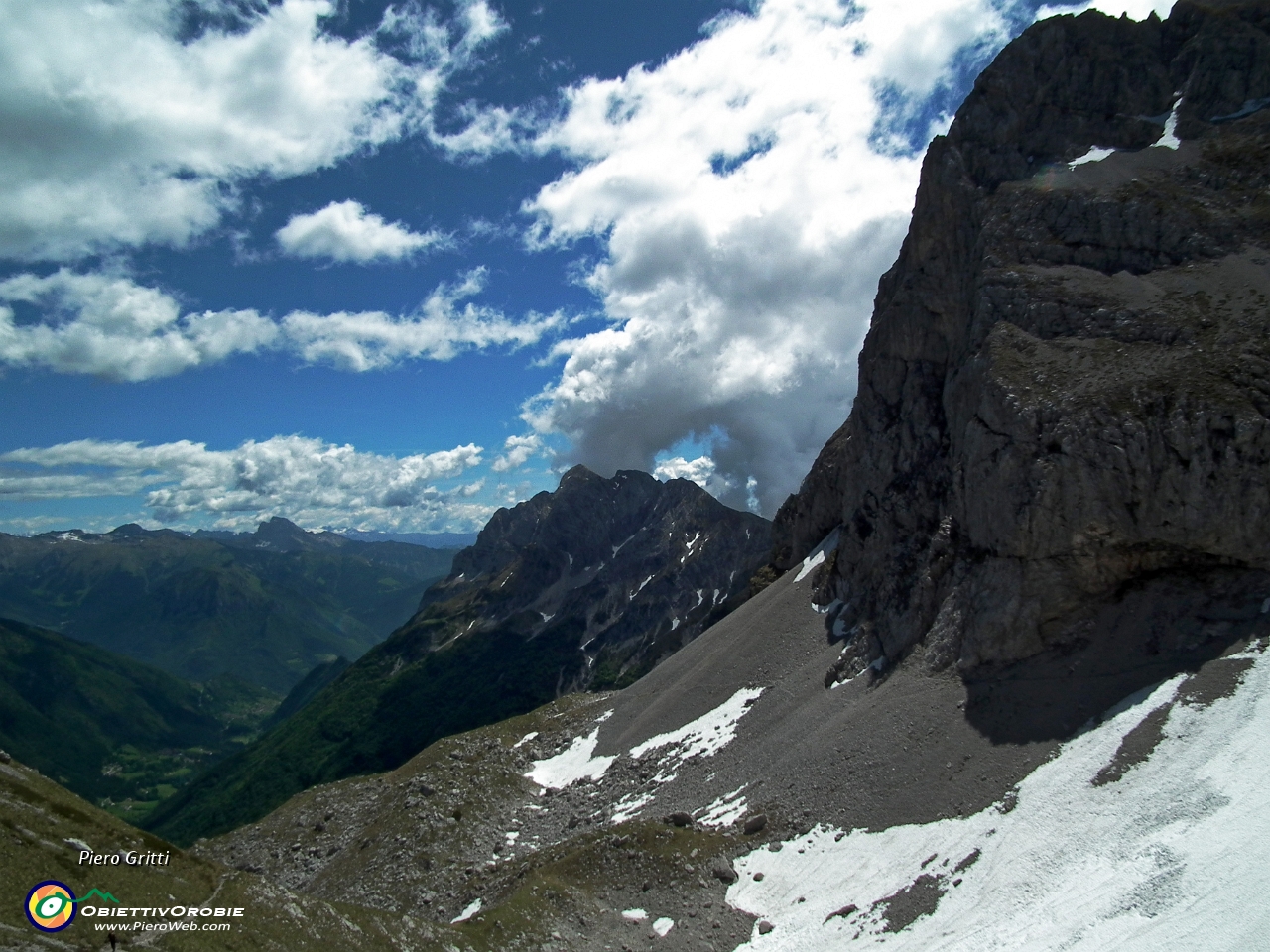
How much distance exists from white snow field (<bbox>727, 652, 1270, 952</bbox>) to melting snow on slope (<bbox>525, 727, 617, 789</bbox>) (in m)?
30.4

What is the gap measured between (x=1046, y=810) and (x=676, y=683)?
4775 cm

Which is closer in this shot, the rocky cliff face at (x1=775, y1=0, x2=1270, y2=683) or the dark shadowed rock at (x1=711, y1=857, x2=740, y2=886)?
the dark shadowed rock at (x1=711, y1=857, x2=740, y2=886)

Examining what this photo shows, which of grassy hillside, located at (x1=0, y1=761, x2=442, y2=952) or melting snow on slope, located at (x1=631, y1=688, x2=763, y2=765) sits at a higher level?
grassy hillside, located at (x1=0, y1=761, x2=442, y2=952)

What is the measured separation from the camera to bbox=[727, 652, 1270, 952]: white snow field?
25.8 meters

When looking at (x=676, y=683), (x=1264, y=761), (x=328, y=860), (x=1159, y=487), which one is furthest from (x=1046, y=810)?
(x=328, y=860)

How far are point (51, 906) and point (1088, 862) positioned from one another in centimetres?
3848

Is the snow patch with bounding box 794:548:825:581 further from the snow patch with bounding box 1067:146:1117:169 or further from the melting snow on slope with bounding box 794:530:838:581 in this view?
the snow patch with bounding box 1067:146:1117:169

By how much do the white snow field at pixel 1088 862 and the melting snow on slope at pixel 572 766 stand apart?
30431mm

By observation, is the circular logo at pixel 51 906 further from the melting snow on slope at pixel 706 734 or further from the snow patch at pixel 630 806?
the melting snow on slope at pixel 706 734

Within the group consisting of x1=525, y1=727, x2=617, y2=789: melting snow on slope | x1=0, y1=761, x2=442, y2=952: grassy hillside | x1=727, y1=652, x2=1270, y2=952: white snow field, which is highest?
x1=0, y1=761, x2=442, y2=952: grassy hillside

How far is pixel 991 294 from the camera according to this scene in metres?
60.4

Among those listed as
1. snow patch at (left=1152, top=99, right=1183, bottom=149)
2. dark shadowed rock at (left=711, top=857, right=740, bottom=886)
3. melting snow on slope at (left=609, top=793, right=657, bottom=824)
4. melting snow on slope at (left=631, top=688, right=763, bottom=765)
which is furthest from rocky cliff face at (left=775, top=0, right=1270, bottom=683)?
dark shadowed rock at (left=711, top=857, right=740, bottom=886)

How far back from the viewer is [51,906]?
22.3 m

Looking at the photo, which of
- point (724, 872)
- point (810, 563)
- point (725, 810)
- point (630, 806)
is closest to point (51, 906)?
point (724, 872)
